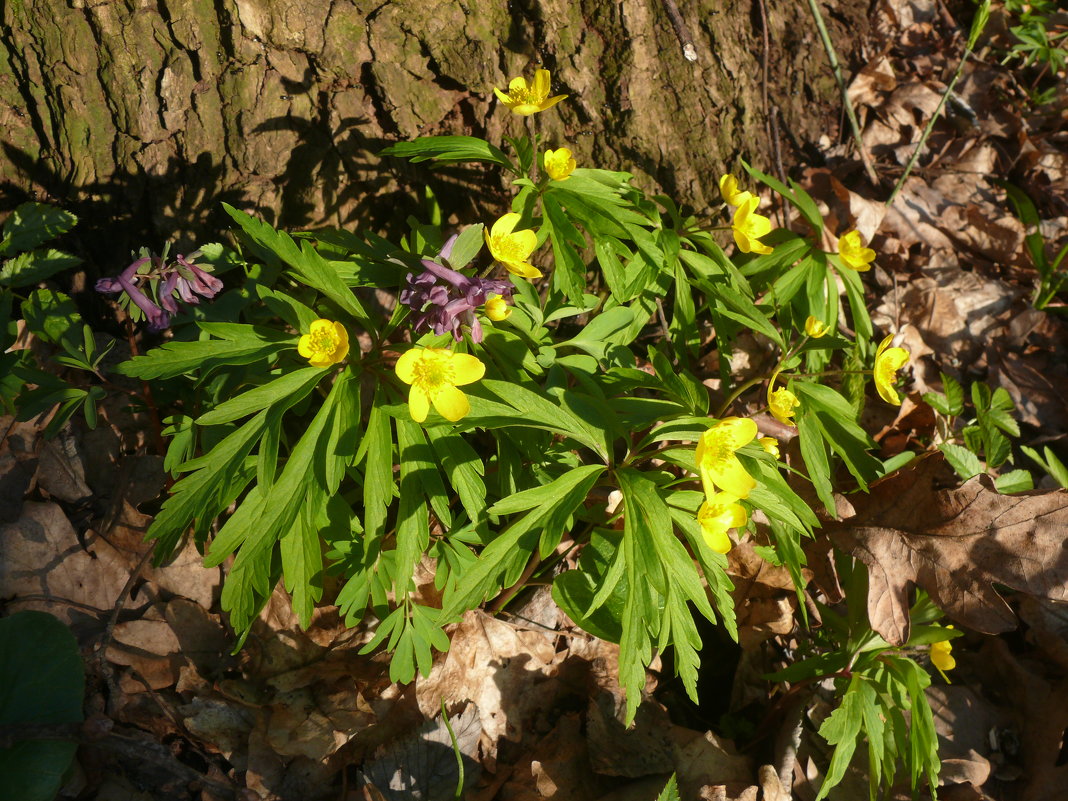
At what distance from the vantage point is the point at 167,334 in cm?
266

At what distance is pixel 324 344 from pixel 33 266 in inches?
47.1

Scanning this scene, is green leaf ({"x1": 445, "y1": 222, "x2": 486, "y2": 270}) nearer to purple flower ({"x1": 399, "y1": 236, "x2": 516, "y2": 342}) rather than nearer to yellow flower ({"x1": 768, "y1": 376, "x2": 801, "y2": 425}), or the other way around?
purple flower ({"x1": 399, "y1": 236, "x2": 516, "y2": 342})

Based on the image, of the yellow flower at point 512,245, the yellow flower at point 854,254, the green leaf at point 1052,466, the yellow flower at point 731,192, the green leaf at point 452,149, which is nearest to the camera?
the yellow flower at point 512,245

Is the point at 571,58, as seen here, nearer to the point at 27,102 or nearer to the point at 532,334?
the point at 532,334

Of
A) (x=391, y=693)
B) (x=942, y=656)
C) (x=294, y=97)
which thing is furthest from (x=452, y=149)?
(x=942, y=656)

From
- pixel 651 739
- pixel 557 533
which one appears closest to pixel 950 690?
pixel 651 739

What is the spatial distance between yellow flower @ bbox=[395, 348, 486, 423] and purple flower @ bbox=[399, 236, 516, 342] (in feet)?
0.31

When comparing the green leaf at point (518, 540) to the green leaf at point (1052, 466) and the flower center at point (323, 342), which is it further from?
the green leaf at point (1052, 466)

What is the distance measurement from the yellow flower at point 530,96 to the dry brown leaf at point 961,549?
181cm

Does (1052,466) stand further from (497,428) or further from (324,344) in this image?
(324,344)

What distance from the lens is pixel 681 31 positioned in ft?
9.62

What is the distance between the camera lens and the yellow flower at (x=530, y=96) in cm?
238

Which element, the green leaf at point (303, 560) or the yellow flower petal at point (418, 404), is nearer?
the yellow flower petal at point (418, 404)

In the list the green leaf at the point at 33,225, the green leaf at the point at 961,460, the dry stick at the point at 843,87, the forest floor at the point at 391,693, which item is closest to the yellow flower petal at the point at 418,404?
the forest floor at the point at 391,693
